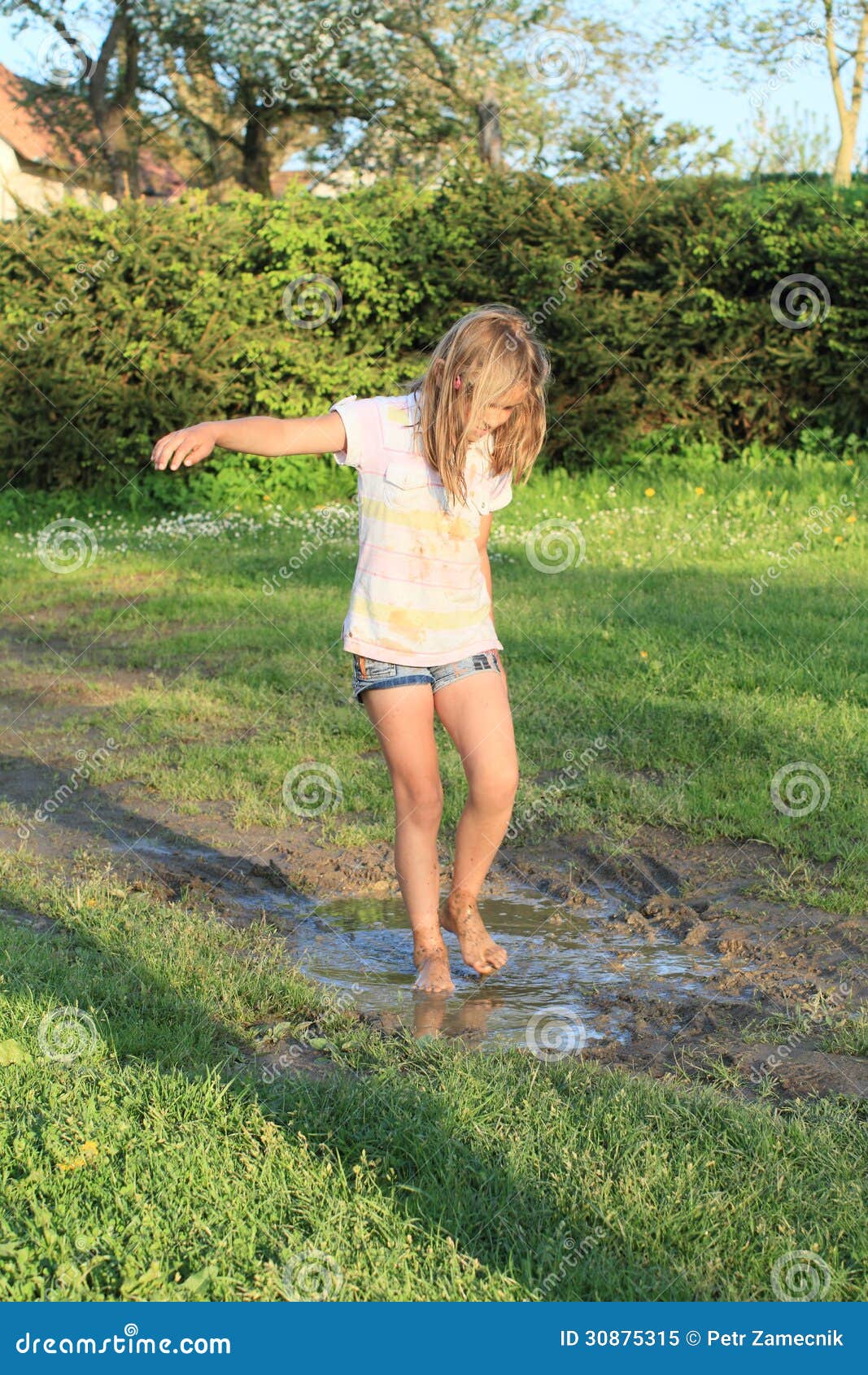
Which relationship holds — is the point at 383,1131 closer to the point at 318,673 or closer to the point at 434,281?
the point at 318,673

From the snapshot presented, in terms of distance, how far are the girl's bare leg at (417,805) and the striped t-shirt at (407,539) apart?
14 cm

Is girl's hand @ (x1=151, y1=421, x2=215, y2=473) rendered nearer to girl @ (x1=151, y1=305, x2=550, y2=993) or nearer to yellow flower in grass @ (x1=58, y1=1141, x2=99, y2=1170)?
girl @ (x1=151, y1=305, x2=550, y2=993)

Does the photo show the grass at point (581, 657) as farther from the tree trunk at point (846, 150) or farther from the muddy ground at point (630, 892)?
the tree trunk at point (846, 150)

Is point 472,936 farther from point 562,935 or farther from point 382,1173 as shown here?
point 382,1173

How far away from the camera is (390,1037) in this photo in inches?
139

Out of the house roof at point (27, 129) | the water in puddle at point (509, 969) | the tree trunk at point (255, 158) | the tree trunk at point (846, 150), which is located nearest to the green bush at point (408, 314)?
the water in puddle at point (509, 969)

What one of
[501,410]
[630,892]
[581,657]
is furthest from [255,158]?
[501,410]

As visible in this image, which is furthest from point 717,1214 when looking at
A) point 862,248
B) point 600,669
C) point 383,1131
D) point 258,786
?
point 862,248

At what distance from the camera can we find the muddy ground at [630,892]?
11.3 ft

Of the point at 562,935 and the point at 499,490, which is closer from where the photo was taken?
the point at 499,490

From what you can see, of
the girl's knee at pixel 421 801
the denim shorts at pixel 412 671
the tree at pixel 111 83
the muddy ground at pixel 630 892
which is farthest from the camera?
the tree at pixel 111 83

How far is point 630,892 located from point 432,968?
1.04 meters

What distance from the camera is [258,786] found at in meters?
5.79

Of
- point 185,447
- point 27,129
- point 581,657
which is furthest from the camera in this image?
point 27,129
